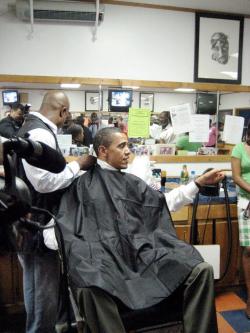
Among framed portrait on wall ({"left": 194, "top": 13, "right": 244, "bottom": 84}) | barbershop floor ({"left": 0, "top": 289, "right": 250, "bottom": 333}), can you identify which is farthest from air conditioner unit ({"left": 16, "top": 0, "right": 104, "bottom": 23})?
barbershop floor ({"left": 0, "top": 289, "right": 250, "bottom": 333})

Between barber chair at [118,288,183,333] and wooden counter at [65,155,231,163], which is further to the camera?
wooden counter at [65,155,231,163]

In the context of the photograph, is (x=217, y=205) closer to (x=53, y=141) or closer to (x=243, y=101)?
(x=53, y=141)

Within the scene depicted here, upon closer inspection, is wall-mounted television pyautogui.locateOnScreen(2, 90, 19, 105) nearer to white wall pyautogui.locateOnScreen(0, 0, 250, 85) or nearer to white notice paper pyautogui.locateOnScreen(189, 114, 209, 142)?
white wall pyautogui.locateOnScreen(0, 0, 250, 85)

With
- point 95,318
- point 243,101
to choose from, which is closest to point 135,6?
point 95,318

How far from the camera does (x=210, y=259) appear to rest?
2.60 m

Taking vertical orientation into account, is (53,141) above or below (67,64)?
below

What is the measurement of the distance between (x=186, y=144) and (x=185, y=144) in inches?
0.4

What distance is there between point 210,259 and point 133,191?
1051mm

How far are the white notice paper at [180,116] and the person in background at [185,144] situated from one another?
0.37 m

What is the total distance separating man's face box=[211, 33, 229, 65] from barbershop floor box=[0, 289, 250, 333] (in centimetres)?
234

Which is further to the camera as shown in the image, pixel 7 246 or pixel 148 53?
pixel 148 53

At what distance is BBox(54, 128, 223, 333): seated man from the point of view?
1.44 m

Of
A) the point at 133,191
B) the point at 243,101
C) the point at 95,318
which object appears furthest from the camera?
the point at 243,101

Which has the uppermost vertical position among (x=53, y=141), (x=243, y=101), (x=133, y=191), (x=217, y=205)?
(x=243, y=101)
